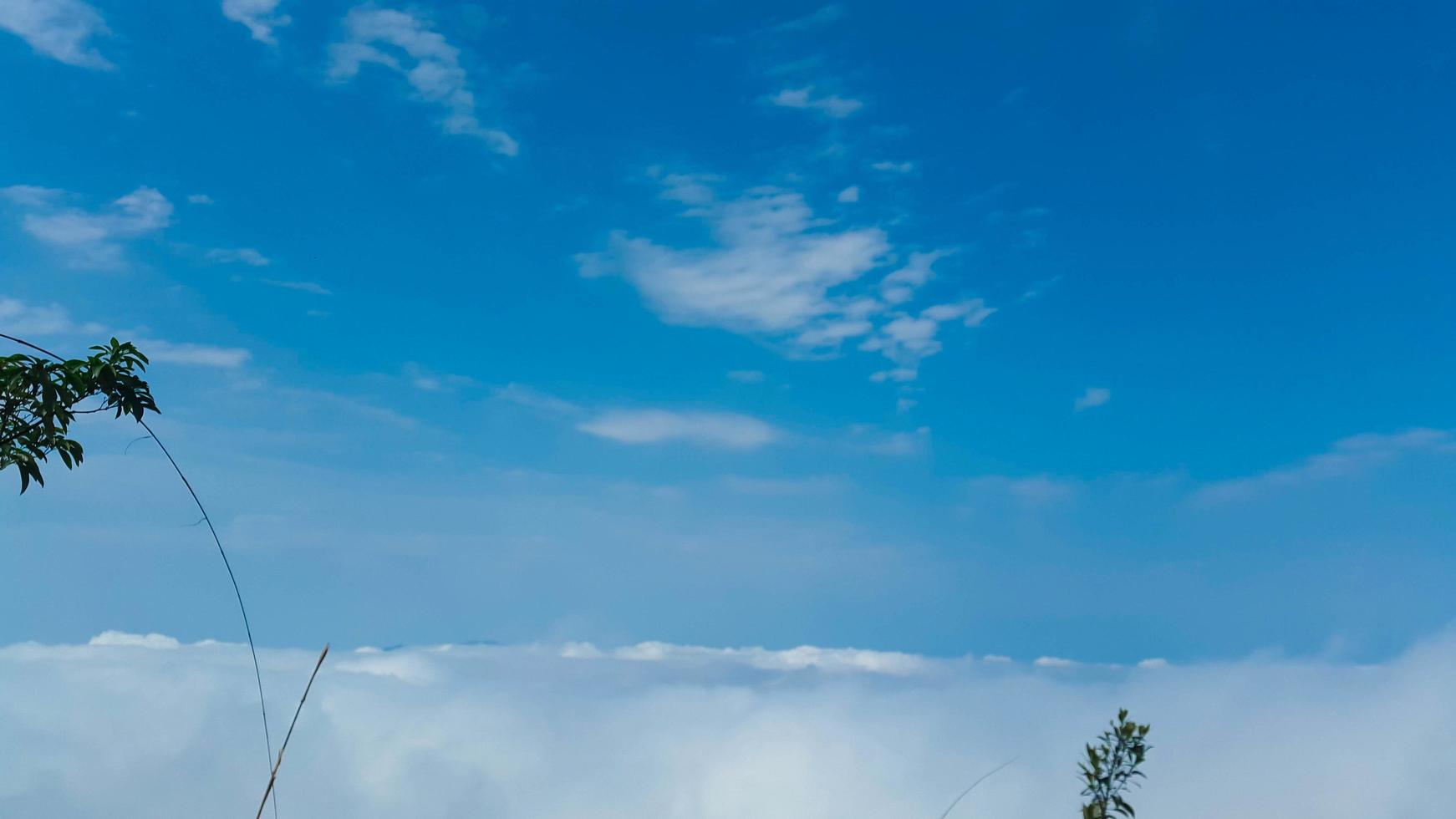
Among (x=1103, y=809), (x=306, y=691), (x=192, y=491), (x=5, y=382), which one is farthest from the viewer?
(x=1103, y=809)

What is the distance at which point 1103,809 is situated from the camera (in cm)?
1998

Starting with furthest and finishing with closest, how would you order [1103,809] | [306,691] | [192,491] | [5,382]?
1. [1103,809]
2. [5,382]
3. [192,491]
4. [306,691]

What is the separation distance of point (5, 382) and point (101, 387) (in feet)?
1.93

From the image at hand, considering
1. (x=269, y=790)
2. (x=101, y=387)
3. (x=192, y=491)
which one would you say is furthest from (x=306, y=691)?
(x=101, y=387)

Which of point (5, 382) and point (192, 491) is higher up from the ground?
point (5, 382)

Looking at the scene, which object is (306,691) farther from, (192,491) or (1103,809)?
(1103,809)

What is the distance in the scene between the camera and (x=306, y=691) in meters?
4.82

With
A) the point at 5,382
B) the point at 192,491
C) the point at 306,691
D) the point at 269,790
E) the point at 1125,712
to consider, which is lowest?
the point at 269,790

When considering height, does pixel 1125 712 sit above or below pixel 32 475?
above

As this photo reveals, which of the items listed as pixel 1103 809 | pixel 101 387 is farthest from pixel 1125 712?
pixel 101 387

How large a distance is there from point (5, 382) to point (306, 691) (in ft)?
13.9

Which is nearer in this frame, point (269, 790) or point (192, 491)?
point (269, 790)

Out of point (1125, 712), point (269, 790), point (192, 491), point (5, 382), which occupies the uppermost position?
point (1125, 712)

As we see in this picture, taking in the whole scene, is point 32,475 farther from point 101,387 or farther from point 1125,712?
point 1125,712
